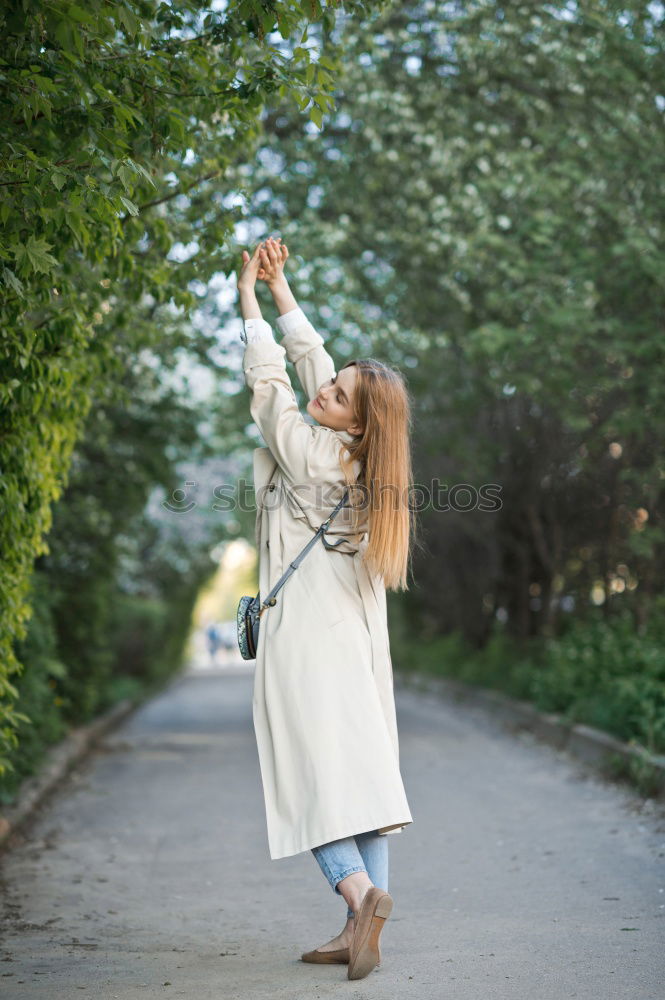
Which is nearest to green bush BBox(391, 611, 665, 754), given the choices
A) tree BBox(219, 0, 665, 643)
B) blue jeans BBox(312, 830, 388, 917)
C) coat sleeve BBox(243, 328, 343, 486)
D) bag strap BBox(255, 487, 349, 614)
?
tree BBox(219, 0, 665, 643)

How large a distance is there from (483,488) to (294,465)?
37.8 ft

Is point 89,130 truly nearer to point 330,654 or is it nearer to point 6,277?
point 6,277

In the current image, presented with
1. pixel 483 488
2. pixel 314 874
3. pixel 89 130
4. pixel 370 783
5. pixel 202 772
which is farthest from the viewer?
pixel 483 488

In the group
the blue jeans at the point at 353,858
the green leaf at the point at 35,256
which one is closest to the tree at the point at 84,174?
the green leaf at the point at 35,256

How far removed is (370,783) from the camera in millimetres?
3859

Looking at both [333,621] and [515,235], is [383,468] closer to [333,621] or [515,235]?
[333,621]

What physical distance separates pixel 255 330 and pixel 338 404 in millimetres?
411

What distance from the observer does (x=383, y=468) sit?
4.04 meters

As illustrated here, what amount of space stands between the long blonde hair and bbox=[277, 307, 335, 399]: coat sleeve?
26 cm

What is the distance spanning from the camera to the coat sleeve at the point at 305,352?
14.3 feet

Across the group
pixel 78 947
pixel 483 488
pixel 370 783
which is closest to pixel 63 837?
pixel 78 947

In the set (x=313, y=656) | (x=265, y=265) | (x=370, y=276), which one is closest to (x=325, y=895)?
(x=313, y=656)

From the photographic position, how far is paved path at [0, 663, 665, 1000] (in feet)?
12.9

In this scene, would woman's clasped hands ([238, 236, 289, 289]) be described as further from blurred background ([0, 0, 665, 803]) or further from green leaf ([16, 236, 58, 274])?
green leaf ([16, 236, 58, 274])
